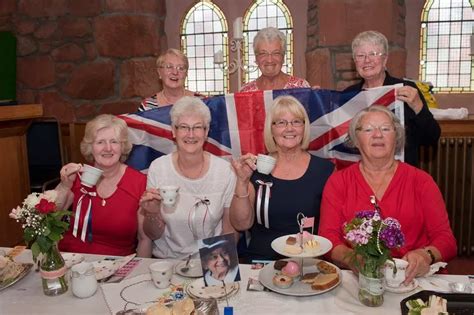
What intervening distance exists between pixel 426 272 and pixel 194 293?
2.56 ft

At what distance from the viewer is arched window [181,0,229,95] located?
4516 mm

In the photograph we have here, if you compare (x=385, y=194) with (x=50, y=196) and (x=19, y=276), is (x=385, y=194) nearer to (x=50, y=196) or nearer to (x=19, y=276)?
(x=50, y=196)

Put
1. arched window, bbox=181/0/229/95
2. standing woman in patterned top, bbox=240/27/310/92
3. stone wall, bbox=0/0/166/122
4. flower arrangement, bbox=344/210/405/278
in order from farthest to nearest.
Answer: arched window, bbox=181/0/229/95 → stone wall, bbox=0/0/166/122 → standing woman in patterned top, bbox=240/27/310/92 → flower arrangement, bbox=344/210/405/278

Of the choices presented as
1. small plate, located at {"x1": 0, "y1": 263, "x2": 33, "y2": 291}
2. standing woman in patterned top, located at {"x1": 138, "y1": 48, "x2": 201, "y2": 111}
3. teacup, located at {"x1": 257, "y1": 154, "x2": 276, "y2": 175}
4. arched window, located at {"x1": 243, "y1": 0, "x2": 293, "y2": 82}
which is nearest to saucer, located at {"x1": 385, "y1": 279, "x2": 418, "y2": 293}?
teacup, located at {"x1": 257, "y1": 154, "x2": 276, "y2": 175}

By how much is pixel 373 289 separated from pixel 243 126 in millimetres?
1409

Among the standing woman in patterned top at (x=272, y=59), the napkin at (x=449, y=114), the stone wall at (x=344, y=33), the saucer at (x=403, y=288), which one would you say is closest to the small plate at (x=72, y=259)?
the saucer at (x=403, y=288)

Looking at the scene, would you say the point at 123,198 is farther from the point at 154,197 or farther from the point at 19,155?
the point at 19,155

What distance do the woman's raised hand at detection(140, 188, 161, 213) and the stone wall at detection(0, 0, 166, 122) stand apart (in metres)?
2.48

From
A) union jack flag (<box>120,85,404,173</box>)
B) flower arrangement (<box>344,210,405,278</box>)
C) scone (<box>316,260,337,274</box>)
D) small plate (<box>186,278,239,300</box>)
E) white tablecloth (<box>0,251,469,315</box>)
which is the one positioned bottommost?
white tablecloth (<box>0,251,469,315</box>)

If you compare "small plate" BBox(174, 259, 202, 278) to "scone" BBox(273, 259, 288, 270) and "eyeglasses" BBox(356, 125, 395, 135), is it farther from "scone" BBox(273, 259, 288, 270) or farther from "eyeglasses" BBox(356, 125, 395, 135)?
"eyeglasses" BBox(356, 125, 395, 135)

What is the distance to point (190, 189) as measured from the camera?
217 centimetres

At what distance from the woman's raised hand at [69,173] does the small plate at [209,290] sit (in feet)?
2.35

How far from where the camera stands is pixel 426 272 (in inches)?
61.8

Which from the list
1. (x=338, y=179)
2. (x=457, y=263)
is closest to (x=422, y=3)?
(x=457, y=263)
